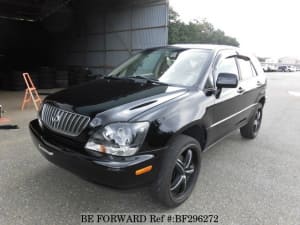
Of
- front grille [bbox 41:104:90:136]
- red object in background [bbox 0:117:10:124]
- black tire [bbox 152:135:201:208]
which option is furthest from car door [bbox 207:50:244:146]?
red object in background [bbox 0:117:10:124]

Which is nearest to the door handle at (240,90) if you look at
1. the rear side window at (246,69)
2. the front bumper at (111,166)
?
the rear side window at (246,69)

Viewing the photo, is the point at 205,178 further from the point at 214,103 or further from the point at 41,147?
the point at 41,147

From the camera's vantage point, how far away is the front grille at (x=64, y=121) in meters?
2.22

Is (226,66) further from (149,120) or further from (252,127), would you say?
(149,120)

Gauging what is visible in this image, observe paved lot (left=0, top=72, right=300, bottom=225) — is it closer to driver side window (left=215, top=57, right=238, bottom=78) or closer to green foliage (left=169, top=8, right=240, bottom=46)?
driver side window (left=215, top=57, right=238, bottom=78)

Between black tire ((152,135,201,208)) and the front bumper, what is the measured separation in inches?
5.1

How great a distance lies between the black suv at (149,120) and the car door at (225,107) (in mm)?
13

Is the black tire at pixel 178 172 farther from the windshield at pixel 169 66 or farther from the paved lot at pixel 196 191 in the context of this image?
the windshield at pixel 169 66

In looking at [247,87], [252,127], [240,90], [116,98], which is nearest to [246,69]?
[247,87]

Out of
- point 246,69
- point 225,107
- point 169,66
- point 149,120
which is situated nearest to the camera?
point 149,120

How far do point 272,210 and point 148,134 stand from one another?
165 cm

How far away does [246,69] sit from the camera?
4.28 m

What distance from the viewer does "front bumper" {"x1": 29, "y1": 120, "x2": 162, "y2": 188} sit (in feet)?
6.54

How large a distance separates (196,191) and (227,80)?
140 cm
